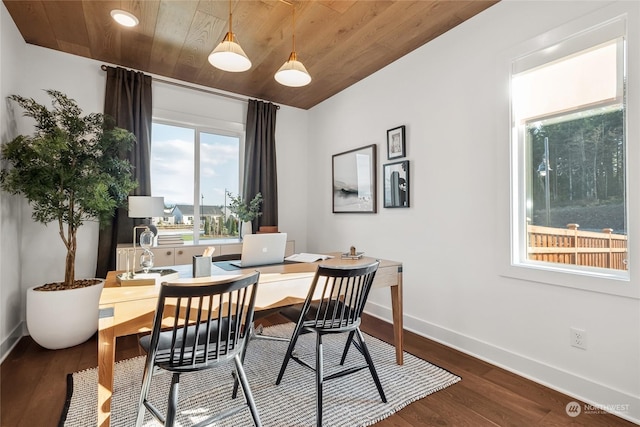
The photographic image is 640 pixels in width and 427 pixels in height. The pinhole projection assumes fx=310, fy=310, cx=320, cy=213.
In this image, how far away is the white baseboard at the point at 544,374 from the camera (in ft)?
5.73

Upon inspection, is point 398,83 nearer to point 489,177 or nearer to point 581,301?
point 489,177

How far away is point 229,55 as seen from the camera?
1.91 meters

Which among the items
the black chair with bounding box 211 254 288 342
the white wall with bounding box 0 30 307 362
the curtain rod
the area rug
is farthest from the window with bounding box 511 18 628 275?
the white wall with bounding box 0 30 307 362

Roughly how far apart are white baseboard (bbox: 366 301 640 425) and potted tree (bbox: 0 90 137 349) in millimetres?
2977

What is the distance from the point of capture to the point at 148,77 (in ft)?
11.0

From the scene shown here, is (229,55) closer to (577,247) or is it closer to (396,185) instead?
(396,185)

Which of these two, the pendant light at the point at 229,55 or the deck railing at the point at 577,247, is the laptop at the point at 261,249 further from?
the deck railing at the point at 577,247

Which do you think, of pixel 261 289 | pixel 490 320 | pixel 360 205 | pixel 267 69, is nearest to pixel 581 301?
pixel 490 320

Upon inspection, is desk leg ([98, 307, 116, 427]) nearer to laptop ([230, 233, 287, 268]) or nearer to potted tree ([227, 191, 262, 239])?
laptop ([230, 233, 287, 268])

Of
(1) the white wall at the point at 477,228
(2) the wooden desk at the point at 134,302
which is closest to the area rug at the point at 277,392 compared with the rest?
(2) the wooden desk at the point at 134,302

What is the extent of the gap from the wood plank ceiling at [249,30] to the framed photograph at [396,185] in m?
1.11

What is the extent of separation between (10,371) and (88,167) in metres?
1.61

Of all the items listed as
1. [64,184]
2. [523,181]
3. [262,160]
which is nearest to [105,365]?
[64,184]

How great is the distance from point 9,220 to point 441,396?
11.7ft
